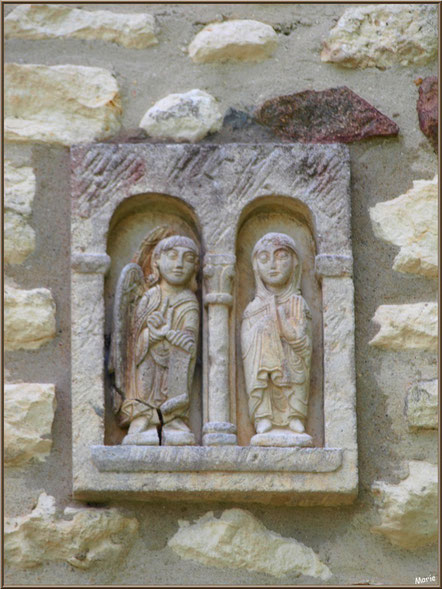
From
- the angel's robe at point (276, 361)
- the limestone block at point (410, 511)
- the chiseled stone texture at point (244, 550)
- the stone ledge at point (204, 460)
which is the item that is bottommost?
the chiseled stone texture at point (244, 550)

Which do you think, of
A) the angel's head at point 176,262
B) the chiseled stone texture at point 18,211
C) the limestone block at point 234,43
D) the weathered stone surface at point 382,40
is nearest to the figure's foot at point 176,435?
the angel's head at point 176,262

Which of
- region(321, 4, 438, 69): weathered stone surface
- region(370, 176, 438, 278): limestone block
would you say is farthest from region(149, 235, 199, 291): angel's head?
region(321, 4, 438, 69): weathered stone surface

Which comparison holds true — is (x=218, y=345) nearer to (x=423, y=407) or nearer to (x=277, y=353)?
(x=277, y=353)

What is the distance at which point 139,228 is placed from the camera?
522 cm

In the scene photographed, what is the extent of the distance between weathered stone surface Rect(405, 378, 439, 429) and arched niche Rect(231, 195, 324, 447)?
0.30m

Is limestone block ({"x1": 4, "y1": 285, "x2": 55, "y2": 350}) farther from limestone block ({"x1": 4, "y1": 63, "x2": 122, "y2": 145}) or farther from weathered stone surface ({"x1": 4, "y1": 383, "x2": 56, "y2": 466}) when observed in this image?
limestone block ({"x1": 4, "y1": 63, "x2": 122, "y2": 145})

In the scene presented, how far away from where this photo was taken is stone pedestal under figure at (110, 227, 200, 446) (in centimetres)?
495

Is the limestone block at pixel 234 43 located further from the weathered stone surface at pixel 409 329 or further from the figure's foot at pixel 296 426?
the figure's foot at pixel 296 426

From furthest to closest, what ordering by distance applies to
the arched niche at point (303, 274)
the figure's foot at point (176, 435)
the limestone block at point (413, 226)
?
1. the limestone block at point (413, 226)
2. the arched niche at point (303, 274)
3. the figure's foot at point (176, 435)

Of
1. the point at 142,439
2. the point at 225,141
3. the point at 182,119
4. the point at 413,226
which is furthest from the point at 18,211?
the point at 413,226

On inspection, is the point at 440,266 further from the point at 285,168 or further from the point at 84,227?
the point at 84,227

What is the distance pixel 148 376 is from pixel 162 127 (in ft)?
2.93

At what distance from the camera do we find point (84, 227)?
200 inches

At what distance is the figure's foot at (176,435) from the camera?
4898mm
